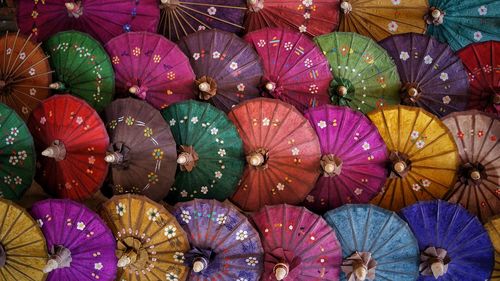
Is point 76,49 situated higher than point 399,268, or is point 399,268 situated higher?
point 76,49

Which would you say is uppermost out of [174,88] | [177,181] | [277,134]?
[174,88]

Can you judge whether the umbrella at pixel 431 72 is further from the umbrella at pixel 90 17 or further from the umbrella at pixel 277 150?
the umbrella at pixel 90 17

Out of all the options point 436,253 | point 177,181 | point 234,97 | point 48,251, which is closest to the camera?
point 48,251

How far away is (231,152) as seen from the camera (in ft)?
13.7

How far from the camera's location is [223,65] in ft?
14.7

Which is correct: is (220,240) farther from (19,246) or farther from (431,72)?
(431,72)

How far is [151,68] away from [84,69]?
23.9 inches

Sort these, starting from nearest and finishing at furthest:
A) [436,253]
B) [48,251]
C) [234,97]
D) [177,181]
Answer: [48,251] < [436,253] < [177,181] < [234,97]

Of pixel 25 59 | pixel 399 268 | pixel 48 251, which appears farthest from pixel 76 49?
pixel 399 268

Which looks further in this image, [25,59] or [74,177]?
[25,59]

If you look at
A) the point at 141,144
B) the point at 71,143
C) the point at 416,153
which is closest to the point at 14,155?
the point at 71,143

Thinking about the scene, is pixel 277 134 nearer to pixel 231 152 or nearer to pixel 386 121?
pixel 231 152

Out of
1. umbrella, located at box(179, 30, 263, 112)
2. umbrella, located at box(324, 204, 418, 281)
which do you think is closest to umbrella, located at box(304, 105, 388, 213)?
umbrella, located at box(324, 204, 418, 281)

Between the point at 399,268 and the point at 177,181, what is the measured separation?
2070 millimetres
